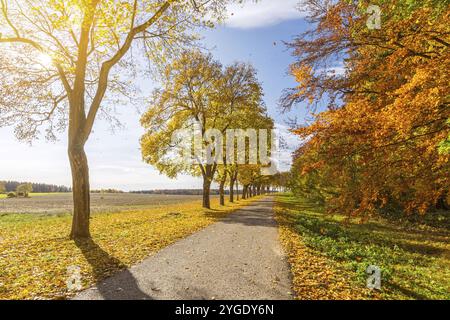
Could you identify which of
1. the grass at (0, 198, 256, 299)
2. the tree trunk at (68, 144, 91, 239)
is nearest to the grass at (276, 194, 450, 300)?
the grass at (0, 198, 256, 299)

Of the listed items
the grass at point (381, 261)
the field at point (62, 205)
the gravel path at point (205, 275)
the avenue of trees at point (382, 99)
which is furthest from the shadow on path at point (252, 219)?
the field at point (62, 205)

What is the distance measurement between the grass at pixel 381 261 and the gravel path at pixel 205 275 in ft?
2.03

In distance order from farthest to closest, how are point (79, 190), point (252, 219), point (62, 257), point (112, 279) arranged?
point (252, 219), point (79, 190), point (62, 257), point (112, 279)

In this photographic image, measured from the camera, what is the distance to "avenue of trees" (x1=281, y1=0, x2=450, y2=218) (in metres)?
6.42

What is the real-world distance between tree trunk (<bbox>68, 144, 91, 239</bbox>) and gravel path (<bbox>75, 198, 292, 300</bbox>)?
408 cm

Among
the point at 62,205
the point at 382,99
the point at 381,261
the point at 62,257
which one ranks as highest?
the point at 382,99

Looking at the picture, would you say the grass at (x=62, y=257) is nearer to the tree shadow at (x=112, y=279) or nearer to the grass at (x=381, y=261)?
the tree shadow at (x=112, y=279)

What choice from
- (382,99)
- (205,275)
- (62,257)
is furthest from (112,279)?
(382,99)

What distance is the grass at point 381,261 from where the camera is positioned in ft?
20.4

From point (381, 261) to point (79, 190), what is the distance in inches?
448

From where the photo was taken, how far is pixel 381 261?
31.2ft

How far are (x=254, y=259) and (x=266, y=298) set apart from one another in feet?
9.01

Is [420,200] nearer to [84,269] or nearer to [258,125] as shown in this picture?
[84,269]

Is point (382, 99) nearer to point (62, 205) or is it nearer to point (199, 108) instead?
point (199, 108)
